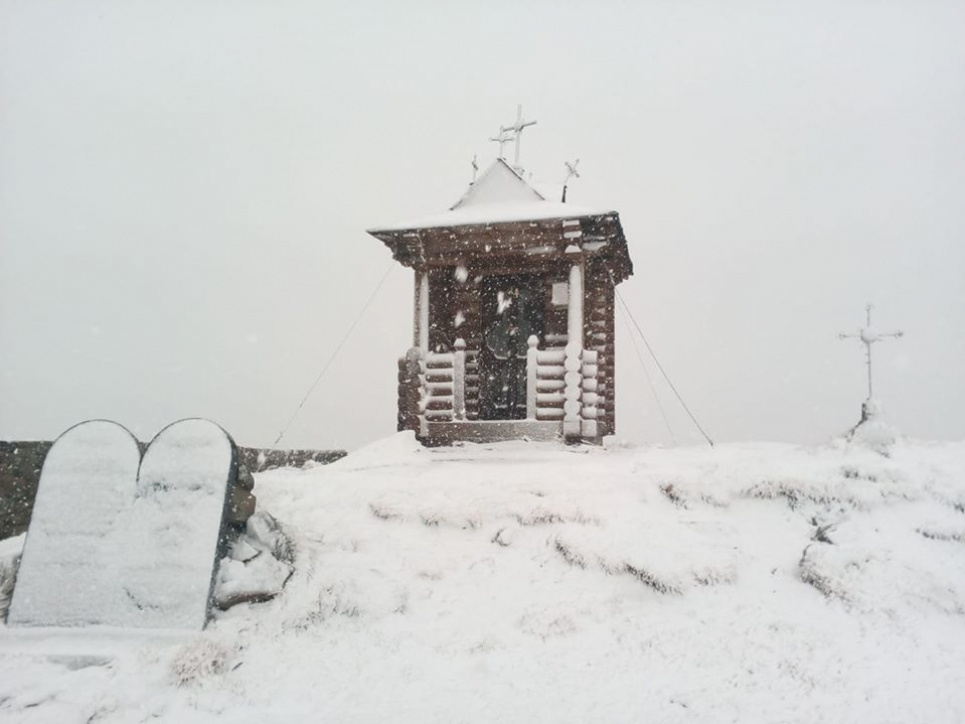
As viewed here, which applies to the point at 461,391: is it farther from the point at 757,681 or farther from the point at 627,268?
the point at 757,681

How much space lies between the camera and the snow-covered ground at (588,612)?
5406 millimetres

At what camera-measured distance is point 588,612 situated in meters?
6.52

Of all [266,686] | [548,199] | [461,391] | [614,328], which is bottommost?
[266,686]

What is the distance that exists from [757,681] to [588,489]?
3650 millimetres

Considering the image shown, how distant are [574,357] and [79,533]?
8.59m

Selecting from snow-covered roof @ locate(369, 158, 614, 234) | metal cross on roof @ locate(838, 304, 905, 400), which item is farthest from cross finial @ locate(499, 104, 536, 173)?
metal cross on roof @ locate(838, 304, 905, 400)

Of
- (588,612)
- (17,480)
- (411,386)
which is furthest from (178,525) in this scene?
(411,386)

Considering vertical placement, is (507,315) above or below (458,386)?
above

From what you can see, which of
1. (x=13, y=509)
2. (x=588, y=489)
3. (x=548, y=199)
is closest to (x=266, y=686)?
(x=588, y=489)

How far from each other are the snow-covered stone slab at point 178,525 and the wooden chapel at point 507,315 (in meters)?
6.63

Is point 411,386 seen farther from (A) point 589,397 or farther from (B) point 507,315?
(A) point 589,397

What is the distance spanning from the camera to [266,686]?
571cm

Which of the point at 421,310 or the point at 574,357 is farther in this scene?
the point at 421,310

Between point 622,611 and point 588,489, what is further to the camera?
point 588,489
